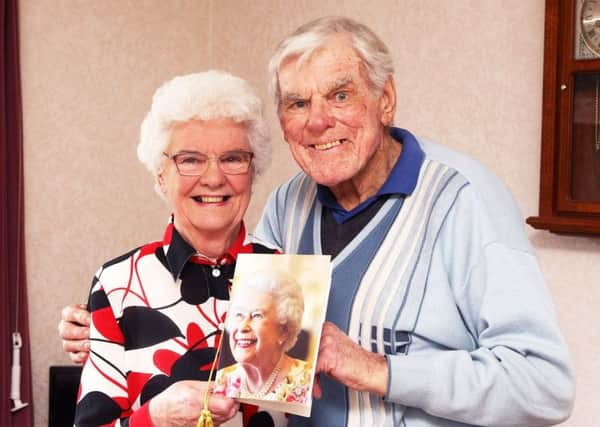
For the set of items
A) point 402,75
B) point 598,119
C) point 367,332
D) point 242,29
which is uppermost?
point 242,29

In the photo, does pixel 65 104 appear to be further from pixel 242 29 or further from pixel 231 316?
pixel 231 316

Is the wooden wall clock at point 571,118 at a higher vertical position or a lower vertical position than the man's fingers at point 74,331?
higher

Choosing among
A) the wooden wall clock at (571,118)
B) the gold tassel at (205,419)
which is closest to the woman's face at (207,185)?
the gold tassel at (205,419)

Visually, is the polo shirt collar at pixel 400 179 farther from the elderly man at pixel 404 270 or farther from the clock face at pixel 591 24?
the clock face at pixel 591 24

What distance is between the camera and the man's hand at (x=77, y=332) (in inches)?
57.2

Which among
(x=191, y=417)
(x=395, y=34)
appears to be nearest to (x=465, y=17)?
(x=395, y=34)

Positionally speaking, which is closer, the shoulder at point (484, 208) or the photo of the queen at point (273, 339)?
the photo of the queen at point (273, 339)

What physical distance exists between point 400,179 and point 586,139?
1043mm

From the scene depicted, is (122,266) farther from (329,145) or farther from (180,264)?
(329,145)

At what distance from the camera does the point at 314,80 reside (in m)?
1.38

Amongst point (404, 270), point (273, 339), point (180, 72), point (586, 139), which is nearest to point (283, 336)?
point (273, 339)

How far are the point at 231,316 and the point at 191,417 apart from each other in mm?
171

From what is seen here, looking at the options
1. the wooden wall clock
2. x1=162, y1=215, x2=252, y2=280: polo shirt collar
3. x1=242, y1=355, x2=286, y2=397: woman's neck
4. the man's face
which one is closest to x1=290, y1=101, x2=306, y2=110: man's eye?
the man's face

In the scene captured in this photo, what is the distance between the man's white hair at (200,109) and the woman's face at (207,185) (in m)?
0.01
